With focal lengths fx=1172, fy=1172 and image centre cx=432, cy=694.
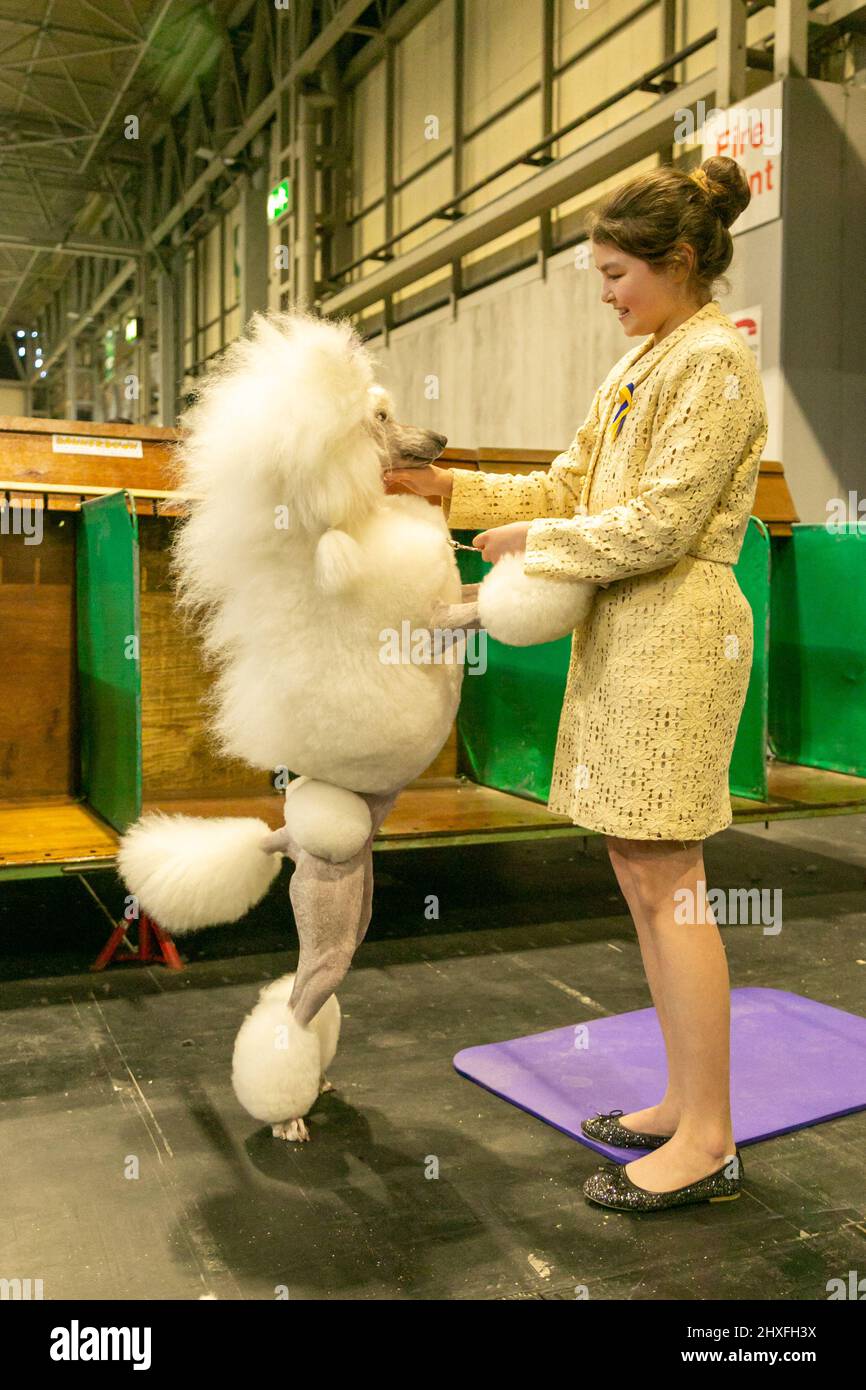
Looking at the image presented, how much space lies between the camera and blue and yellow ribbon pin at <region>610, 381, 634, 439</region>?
177 centimetres

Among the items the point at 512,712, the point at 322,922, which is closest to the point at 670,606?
the point at 322,922

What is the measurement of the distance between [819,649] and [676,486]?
2557 millimetres

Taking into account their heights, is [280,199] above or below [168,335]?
above

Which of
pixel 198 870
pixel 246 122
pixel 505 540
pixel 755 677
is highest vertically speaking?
pixel 246 122

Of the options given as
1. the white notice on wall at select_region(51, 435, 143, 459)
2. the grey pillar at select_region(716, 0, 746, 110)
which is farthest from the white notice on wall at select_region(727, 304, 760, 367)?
the white notice on wall at select_region(51, 435, 143, 459)

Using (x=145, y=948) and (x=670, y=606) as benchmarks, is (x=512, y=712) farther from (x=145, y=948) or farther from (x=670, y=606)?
(x=670, y=606)

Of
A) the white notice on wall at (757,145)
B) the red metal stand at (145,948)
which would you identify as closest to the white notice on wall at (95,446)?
the red metal stand at (145,948)

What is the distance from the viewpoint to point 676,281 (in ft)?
5.65

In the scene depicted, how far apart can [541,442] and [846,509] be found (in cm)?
229

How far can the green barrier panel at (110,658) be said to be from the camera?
273cm

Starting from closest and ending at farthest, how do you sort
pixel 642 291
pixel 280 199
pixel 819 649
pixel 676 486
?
pixel 676 486 < pixel 642 291 < pixel 819 649 < pixel 280 199

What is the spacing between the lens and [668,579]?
169 centimetres

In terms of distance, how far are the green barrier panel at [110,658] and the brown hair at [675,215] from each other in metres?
1.39

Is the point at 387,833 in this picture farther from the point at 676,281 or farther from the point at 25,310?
the point at 25,310
